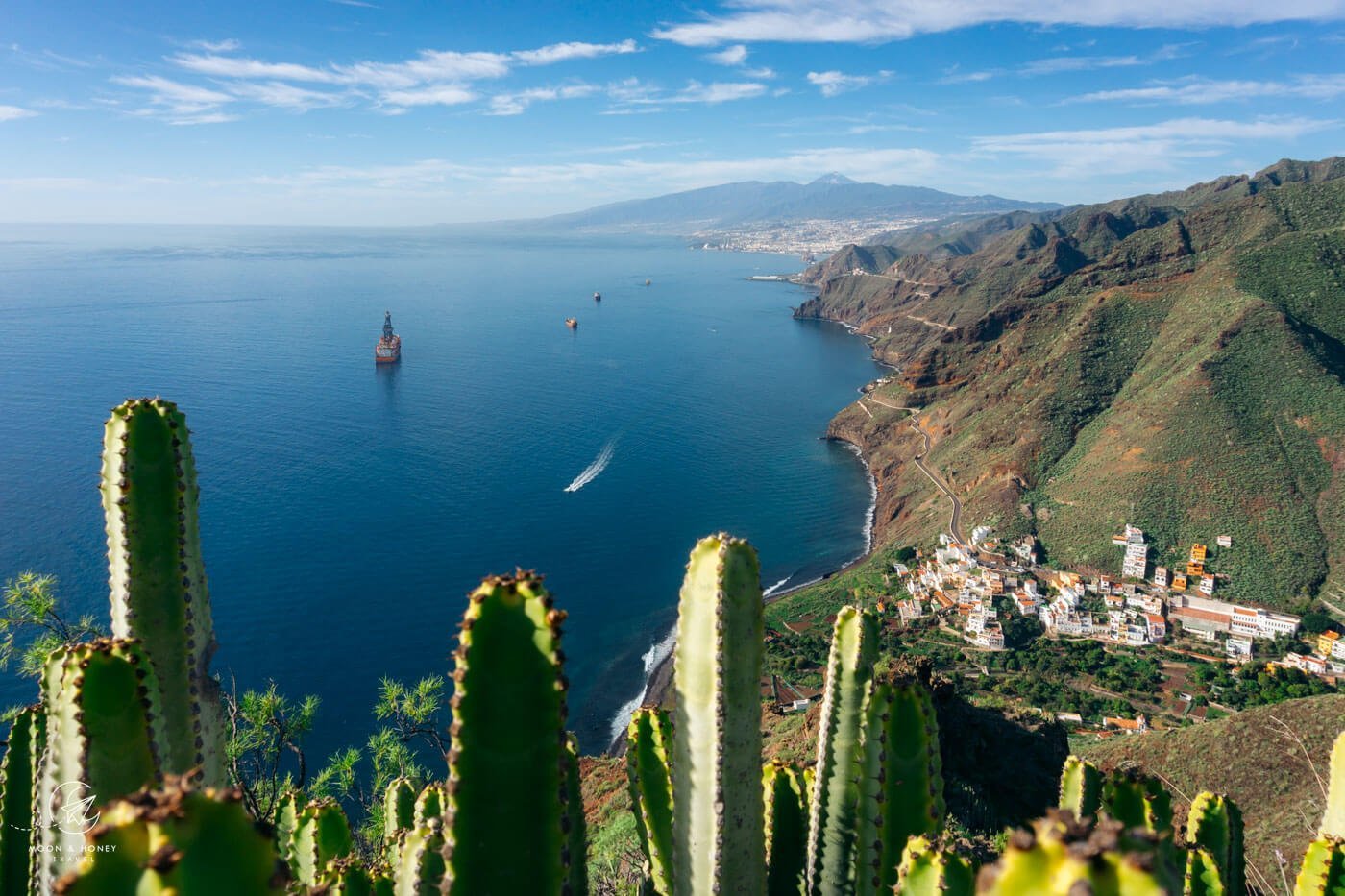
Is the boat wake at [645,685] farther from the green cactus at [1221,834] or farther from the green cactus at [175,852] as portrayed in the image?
the green cactus at [175,852]

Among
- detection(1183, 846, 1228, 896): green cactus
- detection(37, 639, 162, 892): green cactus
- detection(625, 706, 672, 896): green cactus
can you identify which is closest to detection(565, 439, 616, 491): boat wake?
detection(625, 706, 672, 896): green cactus

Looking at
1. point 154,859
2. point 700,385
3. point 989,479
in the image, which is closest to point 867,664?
point 154,859

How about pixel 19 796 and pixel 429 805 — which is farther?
pixel 429 805

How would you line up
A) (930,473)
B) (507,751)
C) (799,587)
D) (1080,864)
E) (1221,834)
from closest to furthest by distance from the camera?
(1080,864) → (507,751) → (1221,834) → (799,587) → (930,473)

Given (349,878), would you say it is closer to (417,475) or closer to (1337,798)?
(1337,798)

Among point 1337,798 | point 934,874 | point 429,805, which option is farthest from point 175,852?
point 1337,798

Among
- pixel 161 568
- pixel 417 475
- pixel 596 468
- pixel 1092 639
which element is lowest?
pixel 1092 639

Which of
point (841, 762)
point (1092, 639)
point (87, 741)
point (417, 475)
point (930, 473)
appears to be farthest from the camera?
point (930, 473)

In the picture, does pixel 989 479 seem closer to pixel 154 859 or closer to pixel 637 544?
pixel 637 544
